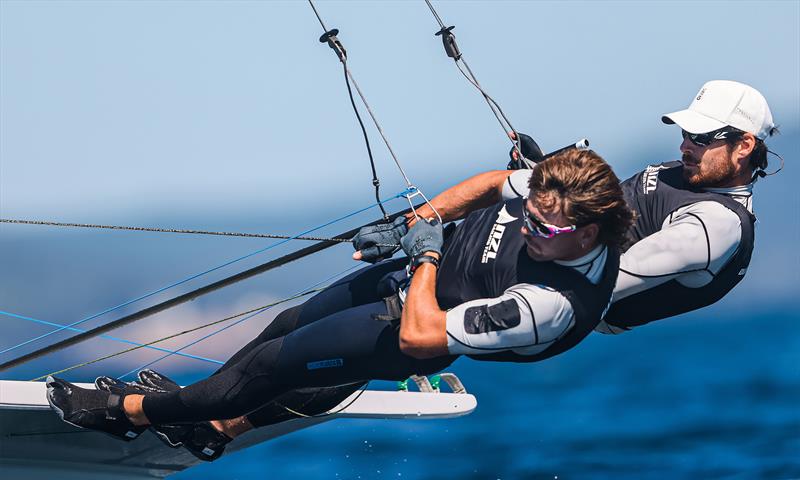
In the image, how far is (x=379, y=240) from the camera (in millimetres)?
3137

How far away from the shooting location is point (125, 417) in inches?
133

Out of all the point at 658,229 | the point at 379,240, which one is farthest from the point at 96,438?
the point at 658,229

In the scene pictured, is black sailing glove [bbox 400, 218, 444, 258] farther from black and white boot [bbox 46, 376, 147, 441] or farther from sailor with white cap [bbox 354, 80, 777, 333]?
black and white boot [bbox 46, 376, 147, 441]

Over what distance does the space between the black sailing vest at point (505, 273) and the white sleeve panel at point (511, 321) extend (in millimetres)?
36

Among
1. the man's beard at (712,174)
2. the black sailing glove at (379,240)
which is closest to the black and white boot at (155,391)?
the black sailing glove at (379,240)

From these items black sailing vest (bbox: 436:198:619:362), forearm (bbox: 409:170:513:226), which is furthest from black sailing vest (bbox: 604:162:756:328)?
forearm (bbox: 409:170:513:226)

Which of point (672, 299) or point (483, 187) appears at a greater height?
point (483, 187)

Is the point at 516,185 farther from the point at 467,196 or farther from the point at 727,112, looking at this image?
the point at 727,112

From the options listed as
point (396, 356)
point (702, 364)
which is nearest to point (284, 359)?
point (396, 356)

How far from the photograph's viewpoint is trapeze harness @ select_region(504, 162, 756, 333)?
114 inches

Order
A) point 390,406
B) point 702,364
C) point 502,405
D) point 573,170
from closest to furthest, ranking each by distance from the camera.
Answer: point 573,170, point 390,406, point 502,405, point 702,364

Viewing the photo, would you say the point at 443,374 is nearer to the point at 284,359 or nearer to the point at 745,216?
the point at 284,359

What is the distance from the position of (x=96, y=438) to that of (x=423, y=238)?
2.14 metres

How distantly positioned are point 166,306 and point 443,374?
3.97ft
